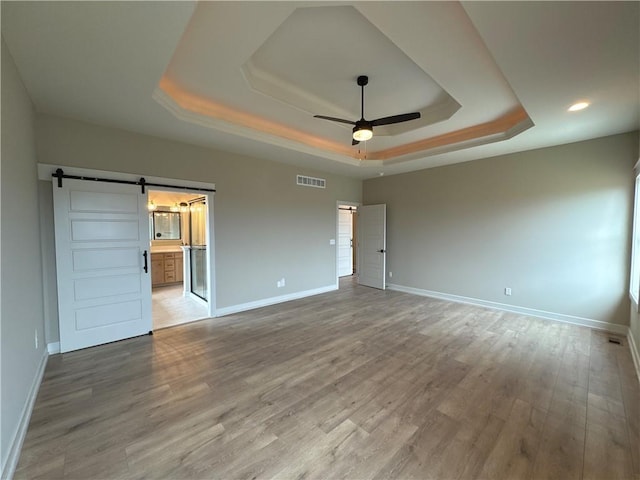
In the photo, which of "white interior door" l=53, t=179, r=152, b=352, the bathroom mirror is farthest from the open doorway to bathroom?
"white interior door" l=53, t=179, r=152, b=352

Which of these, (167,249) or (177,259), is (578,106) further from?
(167,249)

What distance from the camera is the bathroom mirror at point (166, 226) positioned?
7.24 meters

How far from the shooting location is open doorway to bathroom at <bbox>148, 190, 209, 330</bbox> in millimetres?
4797

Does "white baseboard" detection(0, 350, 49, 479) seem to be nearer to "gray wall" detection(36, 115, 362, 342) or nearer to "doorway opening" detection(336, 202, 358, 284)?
"gray wall" detection(36, 115, 362, 342)

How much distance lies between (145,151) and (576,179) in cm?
632

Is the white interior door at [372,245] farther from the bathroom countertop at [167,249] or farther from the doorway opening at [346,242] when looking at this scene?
the bathroom countertop at [167,249]

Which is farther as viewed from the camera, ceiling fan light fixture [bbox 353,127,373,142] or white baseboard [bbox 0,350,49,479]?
ceiling fan light fixture [bbox 353,127,373,142]

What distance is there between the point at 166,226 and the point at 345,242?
5186mm

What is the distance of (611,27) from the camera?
1782 mm

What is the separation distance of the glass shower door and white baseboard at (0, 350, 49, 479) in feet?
8.47

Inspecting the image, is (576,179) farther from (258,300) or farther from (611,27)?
(258,300)

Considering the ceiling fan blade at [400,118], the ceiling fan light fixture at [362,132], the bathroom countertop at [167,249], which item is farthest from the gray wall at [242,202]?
the bathroom countertop at [167,249]

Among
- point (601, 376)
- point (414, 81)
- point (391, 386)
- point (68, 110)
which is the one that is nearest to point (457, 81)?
point (414, 81)

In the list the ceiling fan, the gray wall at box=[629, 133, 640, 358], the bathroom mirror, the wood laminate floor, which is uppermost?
the ceiling fan
